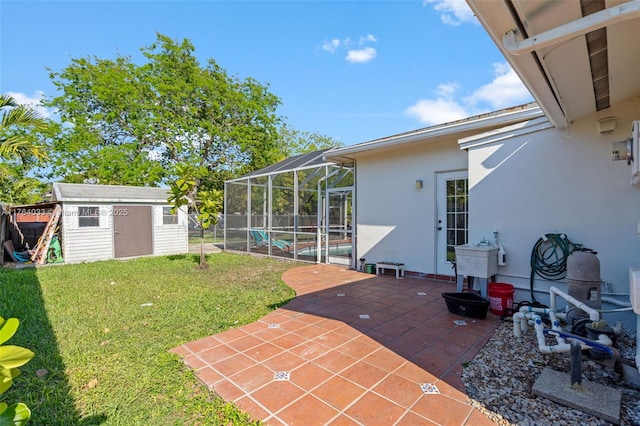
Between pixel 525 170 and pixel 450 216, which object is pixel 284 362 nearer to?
pixel 525 170

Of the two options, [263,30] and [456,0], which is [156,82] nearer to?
[263,30]

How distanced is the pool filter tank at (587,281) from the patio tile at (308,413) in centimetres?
285

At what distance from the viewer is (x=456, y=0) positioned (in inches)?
74.3

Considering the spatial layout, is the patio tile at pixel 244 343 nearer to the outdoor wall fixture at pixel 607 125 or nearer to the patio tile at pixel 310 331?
the patio tile at pixel 310 331

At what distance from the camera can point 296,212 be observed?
352 inches

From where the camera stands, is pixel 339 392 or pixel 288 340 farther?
pixel 288 340

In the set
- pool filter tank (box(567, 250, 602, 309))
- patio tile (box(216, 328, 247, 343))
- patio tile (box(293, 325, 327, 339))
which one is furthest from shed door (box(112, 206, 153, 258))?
pool filter tank (box(567, 250, 602, 309))

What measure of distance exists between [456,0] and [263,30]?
10308 millimetres

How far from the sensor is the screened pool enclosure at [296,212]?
799 cm

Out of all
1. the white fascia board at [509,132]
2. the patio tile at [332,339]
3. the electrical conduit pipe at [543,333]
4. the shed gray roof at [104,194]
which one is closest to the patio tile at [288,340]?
the patio tile at [332,339]

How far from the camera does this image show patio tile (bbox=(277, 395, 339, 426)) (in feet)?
6.39

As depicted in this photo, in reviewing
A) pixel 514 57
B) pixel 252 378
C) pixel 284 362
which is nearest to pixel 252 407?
pixel 252 378

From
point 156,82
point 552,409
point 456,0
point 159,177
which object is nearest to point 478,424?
point 552,409

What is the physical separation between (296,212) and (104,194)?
6518mm
